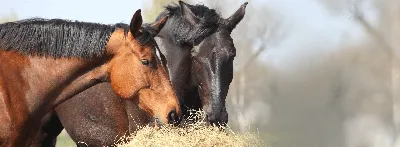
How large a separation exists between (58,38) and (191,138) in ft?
4.58

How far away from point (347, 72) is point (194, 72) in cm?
979

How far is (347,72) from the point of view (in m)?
16.5

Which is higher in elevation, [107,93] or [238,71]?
[238,71]

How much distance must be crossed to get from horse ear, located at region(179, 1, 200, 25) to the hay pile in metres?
1.30

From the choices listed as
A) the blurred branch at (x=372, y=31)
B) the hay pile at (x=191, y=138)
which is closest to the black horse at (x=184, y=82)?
the hay pile at (x=191, y=138)

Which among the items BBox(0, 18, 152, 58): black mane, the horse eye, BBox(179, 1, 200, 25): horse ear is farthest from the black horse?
BBox(0, 18, 152, 58): black mane

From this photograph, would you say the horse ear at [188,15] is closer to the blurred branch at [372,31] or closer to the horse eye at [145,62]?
the horse eye at [145,62]

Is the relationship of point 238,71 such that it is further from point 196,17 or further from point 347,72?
point 196,17

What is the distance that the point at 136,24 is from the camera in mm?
6250

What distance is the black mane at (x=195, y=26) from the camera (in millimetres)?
7262

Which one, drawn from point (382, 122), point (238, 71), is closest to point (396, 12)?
point (382, 122)

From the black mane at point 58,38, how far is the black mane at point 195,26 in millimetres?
1021

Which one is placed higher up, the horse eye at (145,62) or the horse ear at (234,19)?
the horse ear at (234,19)

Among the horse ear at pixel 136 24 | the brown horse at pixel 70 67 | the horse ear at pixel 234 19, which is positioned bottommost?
the brown horse at pixel 70 67
